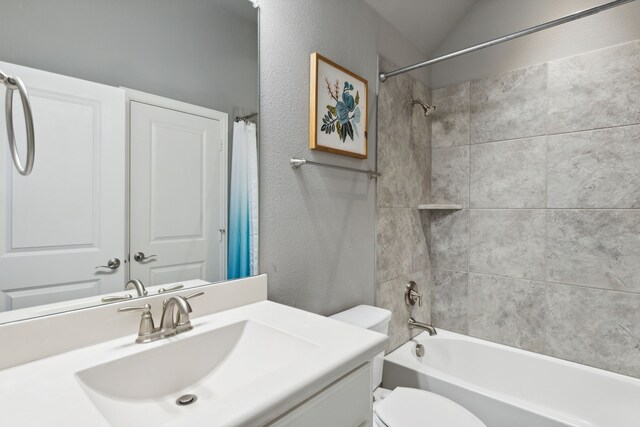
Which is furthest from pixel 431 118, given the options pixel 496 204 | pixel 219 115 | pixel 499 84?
pixel 219 115

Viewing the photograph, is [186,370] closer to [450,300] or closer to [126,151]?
[126,151]

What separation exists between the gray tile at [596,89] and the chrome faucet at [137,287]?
7.04ft

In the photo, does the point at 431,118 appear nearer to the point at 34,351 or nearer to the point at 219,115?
the point at 219,115

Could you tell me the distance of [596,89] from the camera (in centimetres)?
171

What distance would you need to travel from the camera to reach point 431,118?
2.32 meters

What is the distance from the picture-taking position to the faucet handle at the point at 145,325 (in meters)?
0.82

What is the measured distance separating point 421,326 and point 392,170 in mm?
1003

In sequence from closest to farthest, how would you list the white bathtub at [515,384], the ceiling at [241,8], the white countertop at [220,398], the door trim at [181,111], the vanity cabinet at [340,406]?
the white countertop at [220,398] → the vanity cabinet at [340,406] → the door trim at [181,111] → the ceiling at [241,8] → the white bathtub at [515,384]

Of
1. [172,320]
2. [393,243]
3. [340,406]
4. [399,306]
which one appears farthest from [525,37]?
[172,320]

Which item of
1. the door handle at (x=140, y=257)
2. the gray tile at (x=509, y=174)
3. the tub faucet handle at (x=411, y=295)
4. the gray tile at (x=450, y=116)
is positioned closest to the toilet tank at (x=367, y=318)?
the tub faucet handle at (x=411, y=295)

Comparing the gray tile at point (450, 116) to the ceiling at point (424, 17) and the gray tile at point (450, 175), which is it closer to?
the gray tile at point (450, 175)

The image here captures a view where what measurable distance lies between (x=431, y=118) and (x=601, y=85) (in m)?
0.92

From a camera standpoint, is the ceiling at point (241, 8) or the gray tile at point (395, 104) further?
the gray tile at point (395, 104)

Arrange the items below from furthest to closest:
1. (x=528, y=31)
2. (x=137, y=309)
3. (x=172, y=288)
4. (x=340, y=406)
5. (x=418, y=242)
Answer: (x=418, y=242) < (x=528, y=31) < (x=172, y=288) < (x=137, y=309) < (x=340, y=406)
